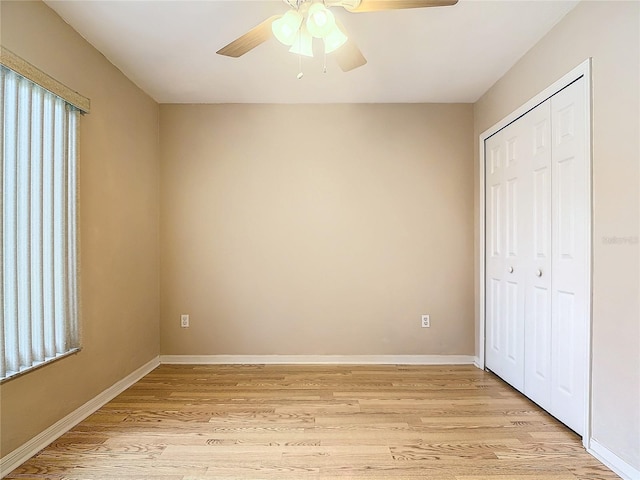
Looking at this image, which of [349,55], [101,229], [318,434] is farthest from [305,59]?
[318,434]

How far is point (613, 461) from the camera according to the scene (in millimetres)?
1850

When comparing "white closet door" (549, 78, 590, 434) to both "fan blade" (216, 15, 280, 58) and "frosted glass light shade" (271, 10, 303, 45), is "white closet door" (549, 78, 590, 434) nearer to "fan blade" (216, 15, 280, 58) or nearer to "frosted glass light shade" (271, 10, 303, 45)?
"frosted glass light shade" (271, 10, 303, 45)

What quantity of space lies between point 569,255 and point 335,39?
70.1 inches

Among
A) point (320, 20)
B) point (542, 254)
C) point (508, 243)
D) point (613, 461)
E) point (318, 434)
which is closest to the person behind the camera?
point (320, 20)

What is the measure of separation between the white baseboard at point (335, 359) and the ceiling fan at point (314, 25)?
2.56m

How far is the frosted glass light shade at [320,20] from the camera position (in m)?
1.69

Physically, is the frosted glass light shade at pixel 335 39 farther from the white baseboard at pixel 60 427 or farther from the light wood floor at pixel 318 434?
the white baseboard at pixel 60 427

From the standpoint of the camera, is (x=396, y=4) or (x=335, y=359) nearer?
(x=396, y=4)

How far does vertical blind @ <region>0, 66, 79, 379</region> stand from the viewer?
1.87 metres

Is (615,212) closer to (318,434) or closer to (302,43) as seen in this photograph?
(302,43)

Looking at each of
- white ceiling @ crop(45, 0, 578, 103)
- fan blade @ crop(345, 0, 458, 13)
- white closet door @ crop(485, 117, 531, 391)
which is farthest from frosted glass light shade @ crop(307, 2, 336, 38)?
white closet door @ crop(485, 117, 531, 391)

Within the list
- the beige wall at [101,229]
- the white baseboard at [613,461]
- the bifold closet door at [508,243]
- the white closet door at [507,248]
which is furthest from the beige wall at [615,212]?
the beige wall at [101,229]

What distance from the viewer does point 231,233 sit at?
356 centimetres

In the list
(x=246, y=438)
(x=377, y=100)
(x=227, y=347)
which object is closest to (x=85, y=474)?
(x=246, y=438)
